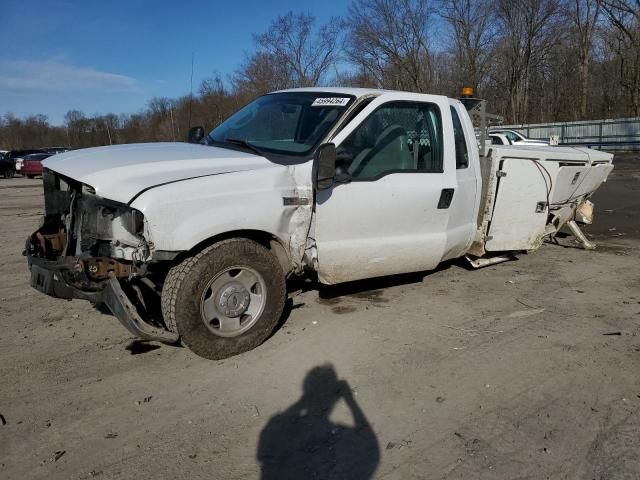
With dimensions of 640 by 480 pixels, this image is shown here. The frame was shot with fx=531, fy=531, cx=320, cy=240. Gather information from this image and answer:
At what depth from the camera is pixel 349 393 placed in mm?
3350

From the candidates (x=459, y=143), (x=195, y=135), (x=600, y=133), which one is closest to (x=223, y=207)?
(x=195, y=135)

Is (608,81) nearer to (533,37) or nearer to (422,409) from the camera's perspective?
(533,37)

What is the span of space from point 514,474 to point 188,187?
2457mm

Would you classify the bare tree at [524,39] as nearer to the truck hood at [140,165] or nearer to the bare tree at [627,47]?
the bare tree at [627,47]

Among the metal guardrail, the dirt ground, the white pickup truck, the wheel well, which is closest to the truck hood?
the white pickup truck

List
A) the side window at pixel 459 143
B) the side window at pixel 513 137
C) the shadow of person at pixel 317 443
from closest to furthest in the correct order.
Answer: the shadow of person at pixel 317 443
the side window at pixel 459 143
the side window at pixel 513 137

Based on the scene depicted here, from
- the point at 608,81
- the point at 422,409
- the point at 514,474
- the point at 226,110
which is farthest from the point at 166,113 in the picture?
the point at 608,81

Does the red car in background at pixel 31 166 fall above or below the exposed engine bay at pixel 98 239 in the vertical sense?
above

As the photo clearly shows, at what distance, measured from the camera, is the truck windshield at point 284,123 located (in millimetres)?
4211

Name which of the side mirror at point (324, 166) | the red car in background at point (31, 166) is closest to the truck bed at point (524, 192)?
the side mirror at point (324, 166)

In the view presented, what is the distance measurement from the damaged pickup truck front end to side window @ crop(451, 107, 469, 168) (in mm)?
2998

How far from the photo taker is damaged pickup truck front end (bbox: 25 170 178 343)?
11.1 ft

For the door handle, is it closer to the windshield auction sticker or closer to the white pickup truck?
the white pickup truck

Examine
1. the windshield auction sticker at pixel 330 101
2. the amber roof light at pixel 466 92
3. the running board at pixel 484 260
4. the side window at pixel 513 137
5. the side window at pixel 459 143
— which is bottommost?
the running board at pixel 484 260
